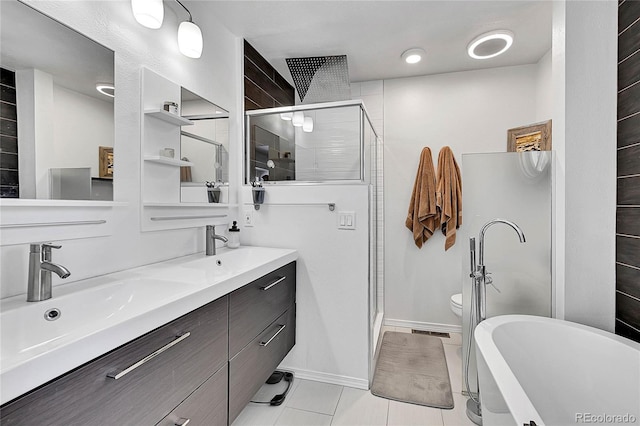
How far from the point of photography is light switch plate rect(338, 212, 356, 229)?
2.06 m

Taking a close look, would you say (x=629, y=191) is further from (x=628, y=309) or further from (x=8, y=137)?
(x=8, y=137)

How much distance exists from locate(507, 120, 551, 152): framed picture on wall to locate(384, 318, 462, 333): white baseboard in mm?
1683

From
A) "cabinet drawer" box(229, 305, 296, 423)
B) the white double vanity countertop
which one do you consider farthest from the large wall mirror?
"cabinet drawer" box(229, 305, 296, 423)

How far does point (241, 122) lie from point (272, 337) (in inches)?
61.1

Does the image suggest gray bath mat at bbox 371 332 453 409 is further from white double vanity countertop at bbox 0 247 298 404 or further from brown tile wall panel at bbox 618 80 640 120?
brown tile wall panel at bbox 618 80 640 120

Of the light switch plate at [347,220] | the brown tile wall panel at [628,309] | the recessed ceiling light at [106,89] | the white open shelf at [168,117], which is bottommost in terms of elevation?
the brown tile wall panel at [628,309]

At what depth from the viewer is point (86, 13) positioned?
4.17 ft

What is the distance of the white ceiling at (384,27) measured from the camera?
1942 mm

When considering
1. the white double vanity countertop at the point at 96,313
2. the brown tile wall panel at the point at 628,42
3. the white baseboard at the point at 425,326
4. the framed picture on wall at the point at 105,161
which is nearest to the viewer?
the white double vanity countertop at the point at 96,313

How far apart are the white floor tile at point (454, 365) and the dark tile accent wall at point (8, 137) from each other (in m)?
2.46

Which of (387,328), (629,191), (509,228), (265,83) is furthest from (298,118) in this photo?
(387,328)

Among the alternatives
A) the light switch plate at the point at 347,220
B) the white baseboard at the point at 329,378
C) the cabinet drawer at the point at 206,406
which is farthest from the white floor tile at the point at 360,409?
the light switch plate at the point at 347,220

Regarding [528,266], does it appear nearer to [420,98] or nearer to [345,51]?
[420,98]

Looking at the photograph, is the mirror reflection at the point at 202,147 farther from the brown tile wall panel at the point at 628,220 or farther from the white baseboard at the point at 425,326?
the brown tile wall panel at the point at 628,220
